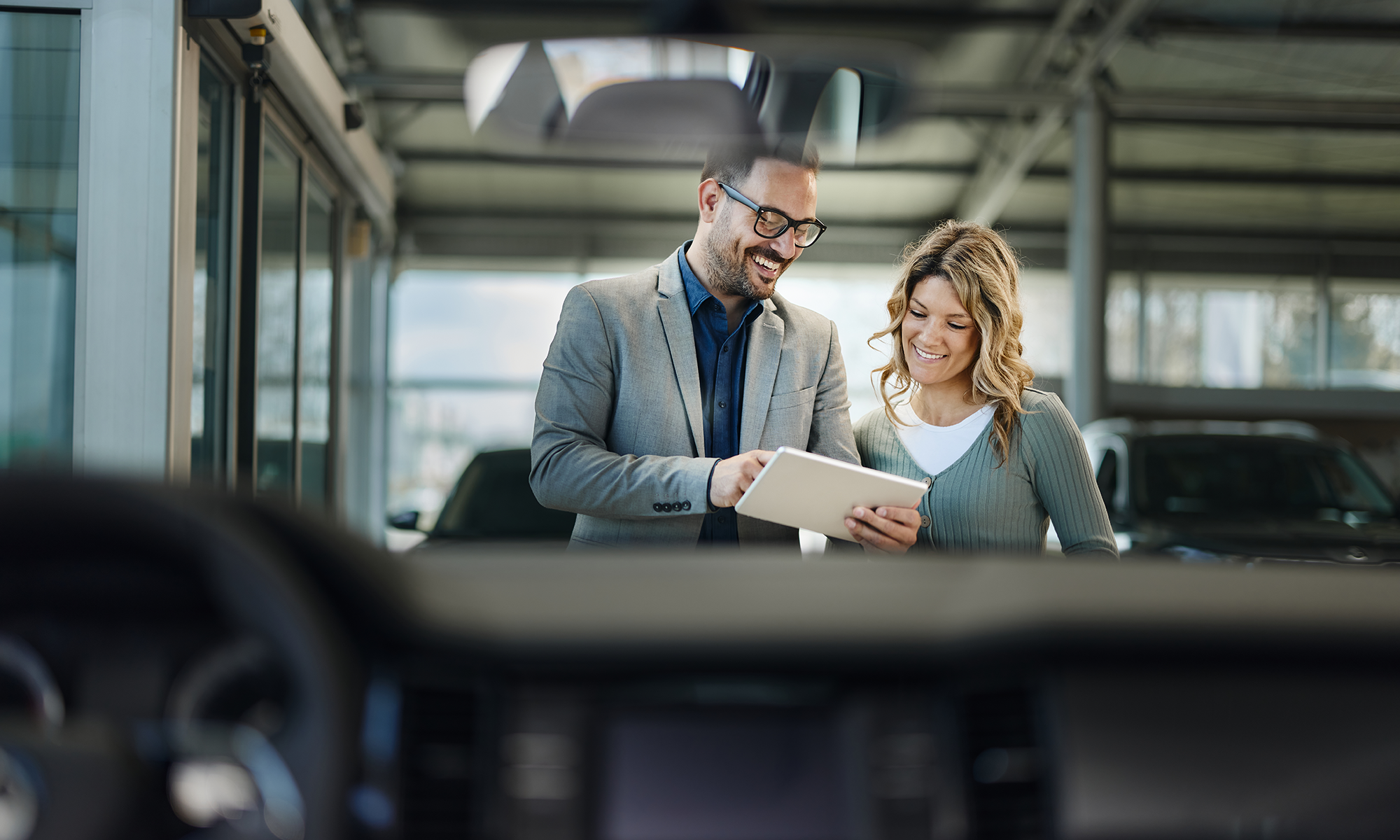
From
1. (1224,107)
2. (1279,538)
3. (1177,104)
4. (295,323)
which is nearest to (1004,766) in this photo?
(1279,538)

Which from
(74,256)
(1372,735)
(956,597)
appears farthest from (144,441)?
(1372,735)

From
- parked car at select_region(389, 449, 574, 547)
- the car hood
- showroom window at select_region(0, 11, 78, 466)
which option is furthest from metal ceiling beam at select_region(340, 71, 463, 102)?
the car hood

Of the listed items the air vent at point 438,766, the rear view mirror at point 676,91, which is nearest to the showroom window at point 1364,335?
the rear view mirror at point 676,91

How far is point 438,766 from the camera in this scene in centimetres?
75

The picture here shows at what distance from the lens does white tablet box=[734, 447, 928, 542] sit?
183 centimetres

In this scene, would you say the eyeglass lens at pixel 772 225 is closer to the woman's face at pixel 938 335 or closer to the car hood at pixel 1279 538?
the woman's face at pixel 938 335

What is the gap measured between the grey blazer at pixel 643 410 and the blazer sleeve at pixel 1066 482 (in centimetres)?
50

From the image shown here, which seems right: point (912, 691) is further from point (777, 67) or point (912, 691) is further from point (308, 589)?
point (777, 67)

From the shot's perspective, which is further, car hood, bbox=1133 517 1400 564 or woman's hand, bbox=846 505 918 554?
car hood, bbox=1133 517 1400 564

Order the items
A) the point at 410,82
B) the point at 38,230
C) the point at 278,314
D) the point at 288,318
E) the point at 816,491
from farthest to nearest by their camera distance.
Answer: the point at 410,82
the point at 288,318
the point at 278,314
the point at 38,230
the point at 816,491

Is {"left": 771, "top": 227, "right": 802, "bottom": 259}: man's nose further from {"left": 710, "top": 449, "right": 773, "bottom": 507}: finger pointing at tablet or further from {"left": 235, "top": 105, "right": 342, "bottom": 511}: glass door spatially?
{"left": 235, "top": 105, "right": 342, "bottom": 511}: glass door

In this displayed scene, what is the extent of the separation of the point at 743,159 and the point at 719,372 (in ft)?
1.52

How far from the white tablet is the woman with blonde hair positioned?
0.16 feet

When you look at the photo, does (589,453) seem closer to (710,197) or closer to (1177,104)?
(710,197)
